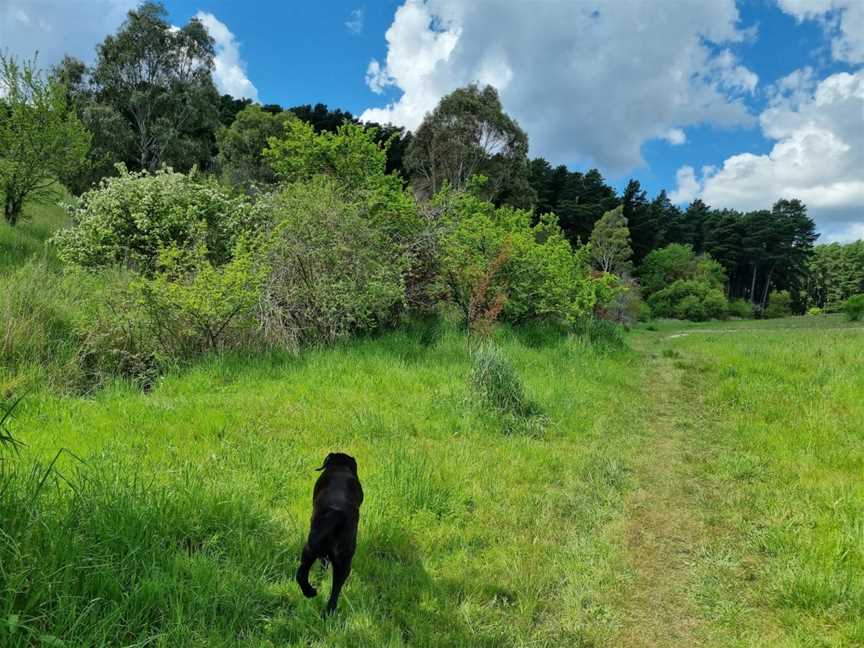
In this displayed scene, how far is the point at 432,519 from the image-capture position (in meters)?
3.68

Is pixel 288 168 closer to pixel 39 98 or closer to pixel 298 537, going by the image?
pixel 39 98

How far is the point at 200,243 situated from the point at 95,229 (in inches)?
118

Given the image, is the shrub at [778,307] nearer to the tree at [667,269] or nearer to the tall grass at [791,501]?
the tree at [667,269]

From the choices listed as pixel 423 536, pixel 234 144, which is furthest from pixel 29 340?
pixel 234 144

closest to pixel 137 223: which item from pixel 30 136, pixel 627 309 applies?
pixel 30 136

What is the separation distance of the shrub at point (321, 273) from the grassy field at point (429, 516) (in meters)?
1.79

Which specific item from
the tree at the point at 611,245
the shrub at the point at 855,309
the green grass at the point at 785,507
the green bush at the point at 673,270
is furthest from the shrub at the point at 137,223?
the green bush at the point at 673,270

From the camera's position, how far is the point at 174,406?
541 centimetres

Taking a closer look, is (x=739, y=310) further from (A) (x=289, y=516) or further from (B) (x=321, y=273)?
(A) (x=289, y=516)

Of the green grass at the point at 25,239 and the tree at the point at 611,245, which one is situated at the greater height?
the tree at the point at 611,245

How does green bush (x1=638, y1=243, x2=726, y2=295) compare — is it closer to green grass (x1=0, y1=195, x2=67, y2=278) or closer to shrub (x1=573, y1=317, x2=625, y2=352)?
shrub (x1=573, y1=317, x2=625, y2=352)

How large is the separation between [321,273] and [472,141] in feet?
82.1

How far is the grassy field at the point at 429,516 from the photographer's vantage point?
243 cm

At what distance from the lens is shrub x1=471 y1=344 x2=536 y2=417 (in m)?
6.18
